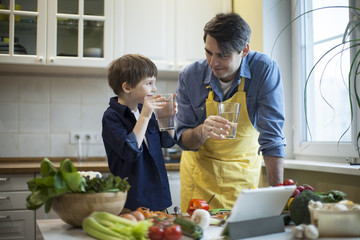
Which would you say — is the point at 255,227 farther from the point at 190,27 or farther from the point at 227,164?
the point at 190,27

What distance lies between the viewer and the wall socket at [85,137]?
337cm

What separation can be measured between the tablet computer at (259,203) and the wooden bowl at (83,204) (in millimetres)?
332

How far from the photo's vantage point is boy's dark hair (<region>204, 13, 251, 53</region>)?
176cm

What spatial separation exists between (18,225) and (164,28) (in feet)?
5.78

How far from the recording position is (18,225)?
2703mm

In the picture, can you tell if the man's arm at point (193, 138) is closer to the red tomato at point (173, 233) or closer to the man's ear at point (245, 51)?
the man's ear at point (245, 51)

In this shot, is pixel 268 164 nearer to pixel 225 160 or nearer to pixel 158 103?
pixel 225 160

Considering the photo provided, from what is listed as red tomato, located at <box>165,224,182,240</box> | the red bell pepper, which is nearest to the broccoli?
the red bell pepper

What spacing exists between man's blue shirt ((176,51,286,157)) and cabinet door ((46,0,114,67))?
1236 mm

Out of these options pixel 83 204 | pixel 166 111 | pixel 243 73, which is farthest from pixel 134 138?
pixel 243 73

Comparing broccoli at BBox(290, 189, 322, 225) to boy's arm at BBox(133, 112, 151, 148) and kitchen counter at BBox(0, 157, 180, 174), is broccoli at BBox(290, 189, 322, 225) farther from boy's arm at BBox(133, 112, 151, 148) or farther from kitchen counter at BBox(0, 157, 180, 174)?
kitchen counter at BBox(0, 157, 180, 174)

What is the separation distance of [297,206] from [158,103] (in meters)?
0.61

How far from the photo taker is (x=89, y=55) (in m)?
3.09

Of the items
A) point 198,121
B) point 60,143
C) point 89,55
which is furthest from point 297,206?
point 60,143
